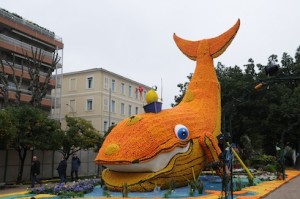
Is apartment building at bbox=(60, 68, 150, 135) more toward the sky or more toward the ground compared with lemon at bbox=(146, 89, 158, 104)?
more toward the sky

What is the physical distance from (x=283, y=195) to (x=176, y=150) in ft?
13.8

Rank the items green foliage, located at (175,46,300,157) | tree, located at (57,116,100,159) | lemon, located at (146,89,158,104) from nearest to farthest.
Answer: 1. lemon, located at (146,89,158,104)
2. tree, located at (57,116,100,159)
3. green foliage, located at (175,46,300,157)

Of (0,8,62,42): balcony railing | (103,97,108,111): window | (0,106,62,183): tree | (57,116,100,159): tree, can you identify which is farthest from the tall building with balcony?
(0,106,62,183): tree

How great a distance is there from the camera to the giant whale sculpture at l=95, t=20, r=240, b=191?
14.4 metres

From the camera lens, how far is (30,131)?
22.5m

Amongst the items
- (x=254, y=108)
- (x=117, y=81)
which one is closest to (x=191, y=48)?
(x=254, y=108)

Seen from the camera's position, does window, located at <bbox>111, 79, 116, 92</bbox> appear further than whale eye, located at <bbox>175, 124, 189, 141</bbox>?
Yes

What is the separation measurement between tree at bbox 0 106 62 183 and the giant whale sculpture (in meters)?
7.68

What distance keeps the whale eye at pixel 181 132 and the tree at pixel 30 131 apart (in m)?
9.68

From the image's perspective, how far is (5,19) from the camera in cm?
4025

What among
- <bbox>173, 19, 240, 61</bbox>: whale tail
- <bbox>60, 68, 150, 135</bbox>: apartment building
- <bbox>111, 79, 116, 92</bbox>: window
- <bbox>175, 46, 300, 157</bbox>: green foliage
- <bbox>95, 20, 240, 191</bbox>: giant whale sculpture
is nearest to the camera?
<bbox>95, 20, 240, 191</bbox>: giant whale sculpture

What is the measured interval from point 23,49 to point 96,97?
33.7ft

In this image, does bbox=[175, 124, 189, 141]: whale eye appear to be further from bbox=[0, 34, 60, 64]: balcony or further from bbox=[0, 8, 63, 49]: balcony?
bbox=[0, 8, 63, 49]: balcony

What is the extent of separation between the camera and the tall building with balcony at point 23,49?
40.1 m
